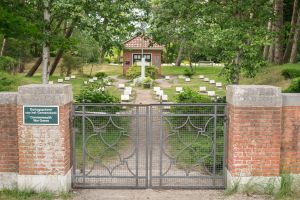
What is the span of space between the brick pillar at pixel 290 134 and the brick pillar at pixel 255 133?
26 cm

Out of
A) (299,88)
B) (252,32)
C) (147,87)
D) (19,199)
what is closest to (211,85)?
(147,87)

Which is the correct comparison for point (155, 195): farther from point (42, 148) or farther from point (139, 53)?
point (139, 53)

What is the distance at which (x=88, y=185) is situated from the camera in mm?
8594

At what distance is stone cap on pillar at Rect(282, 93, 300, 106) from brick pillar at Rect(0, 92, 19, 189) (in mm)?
5052

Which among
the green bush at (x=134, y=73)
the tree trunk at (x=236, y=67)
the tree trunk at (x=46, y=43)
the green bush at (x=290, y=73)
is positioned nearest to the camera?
the tree trunk at (x=236, y=67)

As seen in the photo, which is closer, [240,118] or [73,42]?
[240,118]

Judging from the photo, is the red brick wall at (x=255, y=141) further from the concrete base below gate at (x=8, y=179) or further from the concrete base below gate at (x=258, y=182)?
the concrete base below gate at (x=8, y=179)

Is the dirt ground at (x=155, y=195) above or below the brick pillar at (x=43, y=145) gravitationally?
below

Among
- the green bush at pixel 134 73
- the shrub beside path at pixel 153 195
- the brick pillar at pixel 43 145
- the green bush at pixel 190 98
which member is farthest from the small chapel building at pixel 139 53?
the brick pillar at pixel 43 145

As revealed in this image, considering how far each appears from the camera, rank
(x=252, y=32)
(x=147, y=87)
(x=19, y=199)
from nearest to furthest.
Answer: (x=19, y=199) < (x=252, y=32) < (x=147, y=87)

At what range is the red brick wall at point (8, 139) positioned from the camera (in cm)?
799

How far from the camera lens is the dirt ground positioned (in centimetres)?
792

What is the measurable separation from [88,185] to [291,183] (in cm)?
398

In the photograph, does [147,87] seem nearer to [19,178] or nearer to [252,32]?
[252,32]
